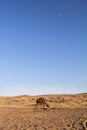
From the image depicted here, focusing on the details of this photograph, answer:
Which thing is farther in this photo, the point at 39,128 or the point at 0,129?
the point at 0,129

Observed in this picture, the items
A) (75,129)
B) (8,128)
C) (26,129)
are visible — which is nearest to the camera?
(75,129)

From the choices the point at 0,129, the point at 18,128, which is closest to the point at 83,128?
the point at 18,128

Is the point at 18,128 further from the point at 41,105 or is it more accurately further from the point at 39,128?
the point at 41,105

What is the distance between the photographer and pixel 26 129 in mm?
14375

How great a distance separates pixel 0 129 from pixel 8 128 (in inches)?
20.9

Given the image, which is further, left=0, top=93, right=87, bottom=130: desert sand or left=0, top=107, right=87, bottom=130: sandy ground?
left=0, top=93, right=87, bottom=130: desert sand

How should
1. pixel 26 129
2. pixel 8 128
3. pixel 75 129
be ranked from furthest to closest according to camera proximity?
pixel 8 128 < pixel 26 129 < pixel 75 129

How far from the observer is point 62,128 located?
547 inches

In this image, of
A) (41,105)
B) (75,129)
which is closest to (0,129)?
(75,129)

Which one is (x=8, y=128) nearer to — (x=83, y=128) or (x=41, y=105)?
(x=83, y=128)

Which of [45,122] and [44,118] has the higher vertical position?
[44,118]

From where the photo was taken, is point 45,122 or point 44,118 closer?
point 45,122

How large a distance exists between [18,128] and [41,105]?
18264 mm

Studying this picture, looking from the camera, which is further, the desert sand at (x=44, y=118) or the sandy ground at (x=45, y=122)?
the desert sand at (x=44, y=118)
